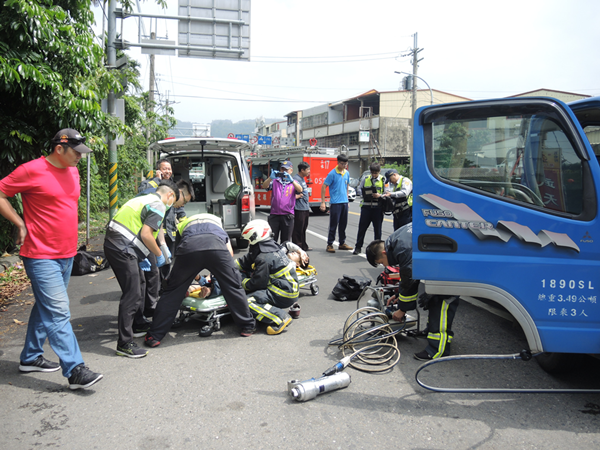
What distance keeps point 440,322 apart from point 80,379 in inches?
119

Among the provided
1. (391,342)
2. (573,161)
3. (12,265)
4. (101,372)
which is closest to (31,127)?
(12,265)

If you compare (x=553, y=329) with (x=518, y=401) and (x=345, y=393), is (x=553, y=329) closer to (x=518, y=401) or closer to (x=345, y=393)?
(x=518, y=401)

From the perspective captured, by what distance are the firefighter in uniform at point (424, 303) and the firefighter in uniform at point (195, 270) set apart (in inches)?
63.1

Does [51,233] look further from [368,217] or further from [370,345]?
[368,217]

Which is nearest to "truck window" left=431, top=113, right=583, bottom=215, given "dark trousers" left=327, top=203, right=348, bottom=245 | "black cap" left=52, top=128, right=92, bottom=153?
"black cap" left=52, top=128, right=92, bottom=153

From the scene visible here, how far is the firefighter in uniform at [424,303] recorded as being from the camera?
390 centimetres

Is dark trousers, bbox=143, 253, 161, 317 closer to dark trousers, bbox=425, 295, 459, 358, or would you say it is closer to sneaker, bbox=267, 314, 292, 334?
sneaker, bbox=267, 314, 292, 334

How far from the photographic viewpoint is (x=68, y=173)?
360 centimetres

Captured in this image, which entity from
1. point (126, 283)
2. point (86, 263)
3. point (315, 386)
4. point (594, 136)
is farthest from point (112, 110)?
point (594, 136)

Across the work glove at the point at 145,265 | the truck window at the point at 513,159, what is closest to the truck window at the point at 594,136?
the truck window at the point at 513,159

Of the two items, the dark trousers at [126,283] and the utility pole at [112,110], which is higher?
the utility pole at [112,110]

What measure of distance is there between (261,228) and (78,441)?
270 centimetres

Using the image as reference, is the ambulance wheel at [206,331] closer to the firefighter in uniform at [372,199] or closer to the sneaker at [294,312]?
the sneaker at [294,312]

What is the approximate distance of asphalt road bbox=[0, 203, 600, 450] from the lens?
9.20 feet
